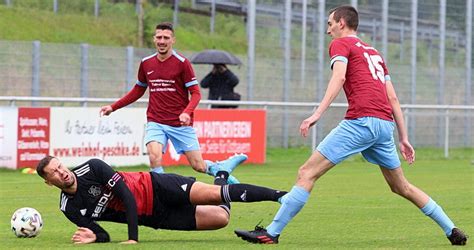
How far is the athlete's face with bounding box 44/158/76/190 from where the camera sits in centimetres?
988

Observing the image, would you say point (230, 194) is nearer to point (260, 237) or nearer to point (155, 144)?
point (260, 237)

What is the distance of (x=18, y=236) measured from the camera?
10.8m

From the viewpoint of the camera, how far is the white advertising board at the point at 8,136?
2070 cm

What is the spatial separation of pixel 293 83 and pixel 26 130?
10802 millimetres

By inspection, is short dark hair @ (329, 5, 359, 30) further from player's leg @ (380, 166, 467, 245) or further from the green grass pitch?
the green grass pitch

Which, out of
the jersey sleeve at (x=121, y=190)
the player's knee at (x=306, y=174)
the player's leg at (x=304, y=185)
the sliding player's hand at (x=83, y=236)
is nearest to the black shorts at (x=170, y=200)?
the jersey sleeve at (x=121, y=190)

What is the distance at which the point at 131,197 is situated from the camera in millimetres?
10008

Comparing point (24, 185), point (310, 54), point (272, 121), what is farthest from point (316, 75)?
point (24, 185)

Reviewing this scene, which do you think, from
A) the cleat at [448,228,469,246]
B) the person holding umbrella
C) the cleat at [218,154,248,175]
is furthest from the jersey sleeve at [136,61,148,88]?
the person holding umbrella

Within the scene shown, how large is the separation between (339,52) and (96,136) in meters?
12.7

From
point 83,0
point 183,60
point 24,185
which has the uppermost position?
point 83,0

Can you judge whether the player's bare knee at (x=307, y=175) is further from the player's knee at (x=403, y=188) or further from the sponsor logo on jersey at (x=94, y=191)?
the sponsor logo on jersey at (x=94, y=191)

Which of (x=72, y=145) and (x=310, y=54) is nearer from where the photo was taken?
(x=72, y=145)

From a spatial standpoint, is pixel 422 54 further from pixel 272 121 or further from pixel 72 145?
pixel 72 145
